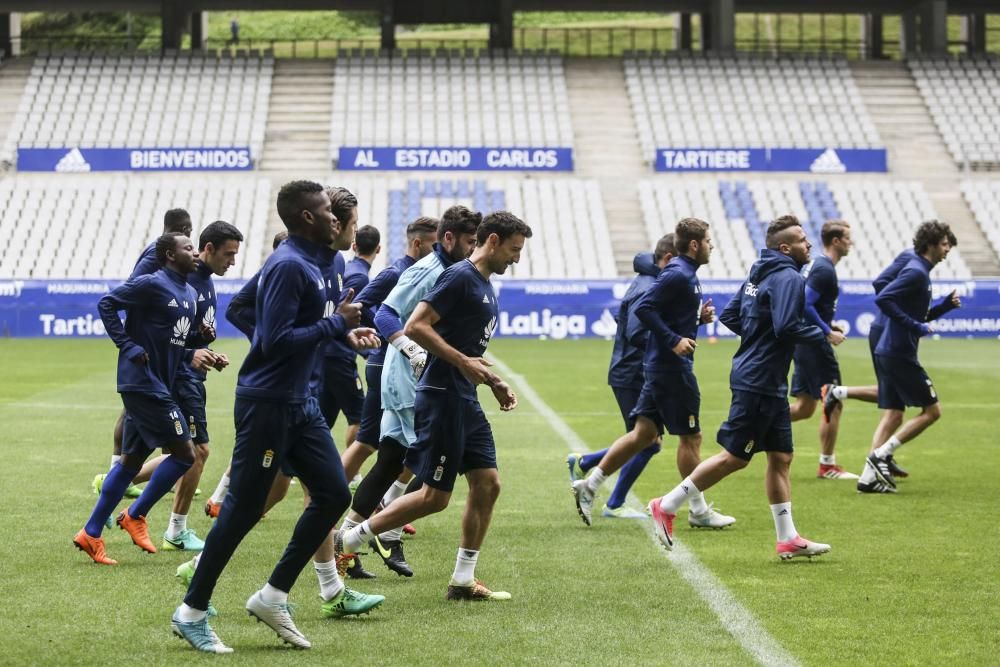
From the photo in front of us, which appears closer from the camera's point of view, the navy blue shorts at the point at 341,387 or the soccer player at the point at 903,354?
the navy blue shorts at the point at 341,387

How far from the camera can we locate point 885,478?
39.7ft

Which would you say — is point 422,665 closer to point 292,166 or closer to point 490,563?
point 490,563

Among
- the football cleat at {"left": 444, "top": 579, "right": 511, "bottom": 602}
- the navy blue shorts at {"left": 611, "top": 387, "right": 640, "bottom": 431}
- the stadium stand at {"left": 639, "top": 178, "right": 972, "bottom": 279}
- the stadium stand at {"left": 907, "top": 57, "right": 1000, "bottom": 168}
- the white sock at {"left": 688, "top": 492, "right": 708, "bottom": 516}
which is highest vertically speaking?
the stadium stand at {"left": 907, "top": 57, "right": 1000, "bottom": 168}

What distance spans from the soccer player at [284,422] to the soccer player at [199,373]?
231 centimetres

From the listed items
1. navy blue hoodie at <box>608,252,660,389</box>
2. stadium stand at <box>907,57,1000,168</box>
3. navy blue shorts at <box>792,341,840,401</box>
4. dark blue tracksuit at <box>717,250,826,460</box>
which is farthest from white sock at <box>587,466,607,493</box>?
stadium stand at <box>907,57,1000,168</box>

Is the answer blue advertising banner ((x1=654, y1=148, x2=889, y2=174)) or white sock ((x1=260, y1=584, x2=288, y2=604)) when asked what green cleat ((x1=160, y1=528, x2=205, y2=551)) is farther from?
blue advertising banner ((x1=654, y1=148, x2=889, y2=174))

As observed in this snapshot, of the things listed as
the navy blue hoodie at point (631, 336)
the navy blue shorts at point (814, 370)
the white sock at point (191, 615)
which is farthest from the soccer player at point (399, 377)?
the navy blue shorts at point (814, 370)

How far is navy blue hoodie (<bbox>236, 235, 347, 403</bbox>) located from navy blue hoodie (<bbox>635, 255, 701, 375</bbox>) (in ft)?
12.3

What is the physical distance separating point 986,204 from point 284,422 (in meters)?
40.8

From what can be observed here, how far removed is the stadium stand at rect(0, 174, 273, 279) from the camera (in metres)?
40.0

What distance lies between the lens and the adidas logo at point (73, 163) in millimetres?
44812

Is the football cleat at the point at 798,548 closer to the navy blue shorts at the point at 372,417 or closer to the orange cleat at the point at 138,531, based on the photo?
the navy blue shorts at the point at 372,417

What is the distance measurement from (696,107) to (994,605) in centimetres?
4151

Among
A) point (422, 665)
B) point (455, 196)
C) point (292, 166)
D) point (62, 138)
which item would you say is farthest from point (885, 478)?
point (62, 138)
